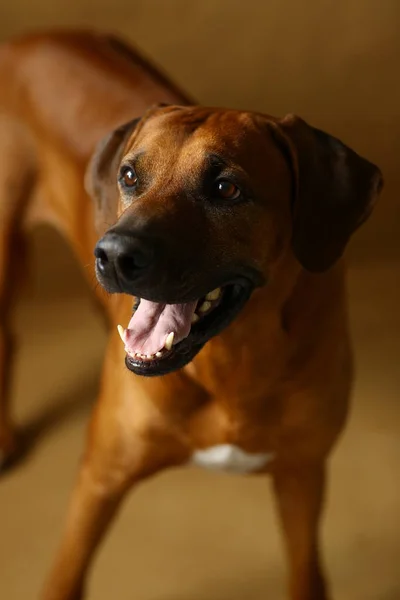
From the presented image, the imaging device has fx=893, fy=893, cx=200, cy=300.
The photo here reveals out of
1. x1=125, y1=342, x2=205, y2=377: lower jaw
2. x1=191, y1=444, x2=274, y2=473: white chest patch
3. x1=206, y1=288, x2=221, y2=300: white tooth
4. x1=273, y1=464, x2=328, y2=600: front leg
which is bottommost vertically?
x1=273, y1=464, x2=328, y2=600: front leg

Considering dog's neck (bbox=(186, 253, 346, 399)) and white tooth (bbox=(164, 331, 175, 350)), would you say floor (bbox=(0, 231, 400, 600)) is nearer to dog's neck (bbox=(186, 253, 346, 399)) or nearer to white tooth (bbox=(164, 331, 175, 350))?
dog's neck (bbox=(186, 253, 346, 399))

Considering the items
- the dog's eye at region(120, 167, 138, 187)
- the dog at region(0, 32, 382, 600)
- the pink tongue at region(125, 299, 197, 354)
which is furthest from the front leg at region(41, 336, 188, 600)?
the dog's eye at region(120, 167, 138, 187)

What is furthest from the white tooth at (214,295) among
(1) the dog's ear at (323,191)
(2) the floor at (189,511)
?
(2) the floor at (189,511)

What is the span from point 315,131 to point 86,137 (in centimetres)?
55

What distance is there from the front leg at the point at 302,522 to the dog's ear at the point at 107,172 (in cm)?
54

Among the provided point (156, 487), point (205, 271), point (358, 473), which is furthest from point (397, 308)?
point (205, 271)

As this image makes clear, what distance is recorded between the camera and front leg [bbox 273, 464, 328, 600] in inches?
62.1

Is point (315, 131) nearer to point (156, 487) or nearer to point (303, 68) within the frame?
point (156, 487)

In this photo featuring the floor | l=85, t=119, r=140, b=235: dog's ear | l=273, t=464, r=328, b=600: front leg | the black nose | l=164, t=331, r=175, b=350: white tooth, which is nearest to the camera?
the black nose

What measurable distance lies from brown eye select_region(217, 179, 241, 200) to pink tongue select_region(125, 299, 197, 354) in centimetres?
15

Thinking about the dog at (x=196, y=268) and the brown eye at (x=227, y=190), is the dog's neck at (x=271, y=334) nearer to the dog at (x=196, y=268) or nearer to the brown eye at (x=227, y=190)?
the dog at (x=196, y=268)

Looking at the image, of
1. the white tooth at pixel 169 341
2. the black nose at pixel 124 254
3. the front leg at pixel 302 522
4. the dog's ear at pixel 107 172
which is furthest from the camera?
the front leg at pixel 302 522

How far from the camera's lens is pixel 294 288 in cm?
133

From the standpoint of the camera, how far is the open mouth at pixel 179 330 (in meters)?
1.21
